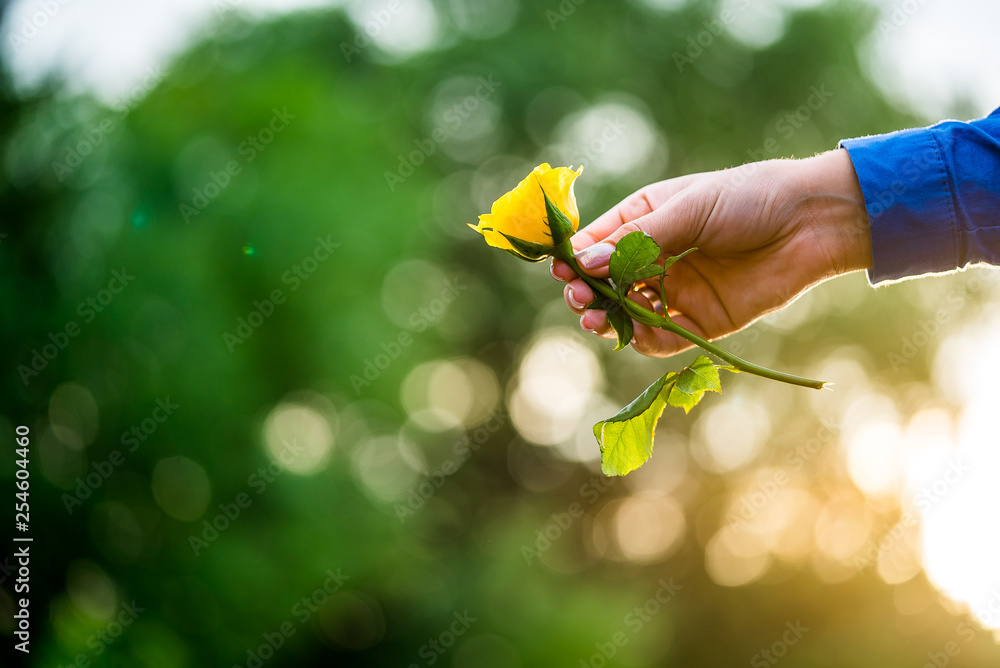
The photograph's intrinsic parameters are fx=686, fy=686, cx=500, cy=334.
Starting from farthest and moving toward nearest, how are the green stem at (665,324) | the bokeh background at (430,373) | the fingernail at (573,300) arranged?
the bokeh background at (430,373), the fingernail at (573,300), the green stem at (665,324)

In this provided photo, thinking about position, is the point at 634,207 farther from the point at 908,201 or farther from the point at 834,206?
the point at 908,201

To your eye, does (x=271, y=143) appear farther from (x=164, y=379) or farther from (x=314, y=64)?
(x=164, y=379)

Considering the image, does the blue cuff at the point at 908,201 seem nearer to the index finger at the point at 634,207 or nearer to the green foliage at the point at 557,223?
the index finger at the point at 634,207

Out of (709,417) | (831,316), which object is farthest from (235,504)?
(831,316)

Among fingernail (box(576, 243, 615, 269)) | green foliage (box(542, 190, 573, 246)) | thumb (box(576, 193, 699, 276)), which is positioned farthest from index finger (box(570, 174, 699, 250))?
green foliage (box(542, 190, 573, 246))

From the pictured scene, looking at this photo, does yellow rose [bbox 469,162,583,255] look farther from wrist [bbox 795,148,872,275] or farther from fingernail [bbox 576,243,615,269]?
wrist [bbox 795,148,872,275]

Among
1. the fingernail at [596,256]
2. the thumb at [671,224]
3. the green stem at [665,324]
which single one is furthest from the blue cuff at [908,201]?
the fingernail at [596,256]
